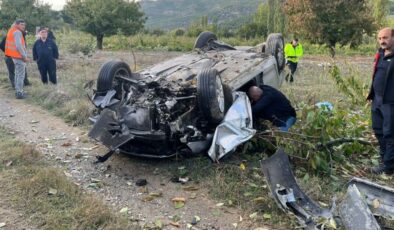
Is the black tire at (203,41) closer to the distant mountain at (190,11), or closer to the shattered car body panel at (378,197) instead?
the shattered car body panel at (378,197)

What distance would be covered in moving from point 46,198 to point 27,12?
20.5 m

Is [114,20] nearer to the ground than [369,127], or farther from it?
farther from it

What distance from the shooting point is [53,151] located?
5.65 meters

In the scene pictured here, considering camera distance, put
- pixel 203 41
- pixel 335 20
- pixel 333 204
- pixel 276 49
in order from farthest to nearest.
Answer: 1. pixel 335 20
2. pixel 203 41
3. pixel 276 49
4. pixel 333 204

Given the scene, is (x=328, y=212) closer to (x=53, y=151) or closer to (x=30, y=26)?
(x=53, y=151)

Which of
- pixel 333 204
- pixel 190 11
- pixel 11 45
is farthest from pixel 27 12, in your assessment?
pixel 190 11

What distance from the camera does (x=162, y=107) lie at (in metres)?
4.83

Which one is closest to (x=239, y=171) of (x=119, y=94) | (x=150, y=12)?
(x=119, y=94)

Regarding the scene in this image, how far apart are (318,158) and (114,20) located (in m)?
20.8

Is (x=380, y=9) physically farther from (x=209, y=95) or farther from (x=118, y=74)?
(x=209, y=95)

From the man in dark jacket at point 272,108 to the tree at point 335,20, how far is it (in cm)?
1534

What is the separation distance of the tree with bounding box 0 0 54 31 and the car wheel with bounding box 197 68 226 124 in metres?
19.7

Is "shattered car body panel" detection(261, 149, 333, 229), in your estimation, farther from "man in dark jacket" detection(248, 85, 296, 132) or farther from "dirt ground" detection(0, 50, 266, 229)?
"man in dark jacket" detection(248, 85, 296, 132)

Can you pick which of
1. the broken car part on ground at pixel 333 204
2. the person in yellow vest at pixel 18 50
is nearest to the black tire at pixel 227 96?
the broken car part on ground at pixel 333 204
